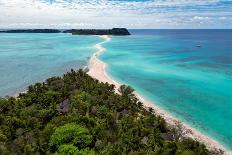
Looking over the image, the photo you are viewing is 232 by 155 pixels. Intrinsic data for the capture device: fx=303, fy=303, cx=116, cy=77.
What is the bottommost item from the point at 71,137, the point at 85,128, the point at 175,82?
the point at 175,82

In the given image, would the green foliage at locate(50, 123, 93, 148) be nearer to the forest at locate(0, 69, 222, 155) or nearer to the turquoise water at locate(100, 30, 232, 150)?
the forest at locate(0, 69, 222, 155)

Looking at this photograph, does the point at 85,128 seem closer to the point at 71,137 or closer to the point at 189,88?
the point at 71,137

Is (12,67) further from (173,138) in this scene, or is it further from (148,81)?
(173,138)

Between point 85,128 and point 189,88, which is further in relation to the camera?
point 189,88

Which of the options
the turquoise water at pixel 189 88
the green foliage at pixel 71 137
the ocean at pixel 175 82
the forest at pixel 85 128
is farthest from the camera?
the ocean at pixel 175 82

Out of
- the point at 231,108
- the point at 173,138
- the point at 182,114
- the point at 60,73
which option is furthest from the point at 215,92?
the point at 60,73

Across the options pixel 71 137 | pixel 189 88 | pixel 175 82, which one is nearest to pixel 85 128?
pixel 71 137

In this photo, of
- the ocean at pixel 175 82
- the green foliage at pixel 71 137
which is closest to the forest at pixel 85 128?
the green foliage at pixel 71 137

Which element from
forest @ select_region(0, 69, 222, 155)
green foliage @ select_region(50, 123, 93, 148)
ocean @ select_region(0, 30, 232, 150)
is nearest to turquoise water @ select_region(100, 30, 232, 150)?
ocean @ select_region(0, 30, 232, 150)

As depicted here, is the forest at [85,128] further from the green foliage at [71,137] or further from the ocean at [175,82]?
the ocean at [175,82]
